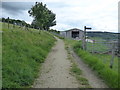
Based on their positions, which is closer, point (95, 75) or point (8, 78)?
point (8, 78)

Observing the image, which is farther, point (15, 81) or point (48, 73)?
point (48, 73)

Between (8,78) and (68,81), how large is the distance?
206 cm

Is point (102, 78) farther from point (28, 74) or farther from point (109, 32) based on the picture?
point (109, 32)

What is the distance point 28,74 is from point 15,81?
0.67 m

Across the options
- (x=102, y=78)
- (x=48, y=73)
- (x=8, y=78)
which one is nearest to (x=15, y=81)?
(x=8, y=78)

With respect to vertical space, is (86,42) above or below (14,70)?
above

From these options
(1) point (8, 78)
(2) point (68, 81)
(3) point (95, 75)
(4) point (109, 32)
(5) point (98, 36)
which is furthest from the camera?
(5) point (98, 36)

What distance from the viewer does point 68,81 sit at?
17.0 ft

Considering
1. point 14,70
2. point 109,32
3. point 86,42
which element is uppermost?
point 109,32

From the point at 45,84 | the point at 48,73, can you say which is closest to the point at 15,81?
the point at 45,84

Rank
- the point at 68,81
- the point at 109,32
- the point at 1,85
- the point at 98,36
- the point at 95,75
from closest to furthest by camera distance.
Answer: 1. the point at 1,85
2. the point at 68,81
3. the point at 95,75
4. the point at 109,32
5. the point at 98,36

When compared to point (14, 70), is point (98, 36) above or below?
above

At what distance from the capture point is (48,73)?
20.3 ft

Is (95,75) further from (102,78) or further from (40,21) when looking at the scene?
(40,21)
